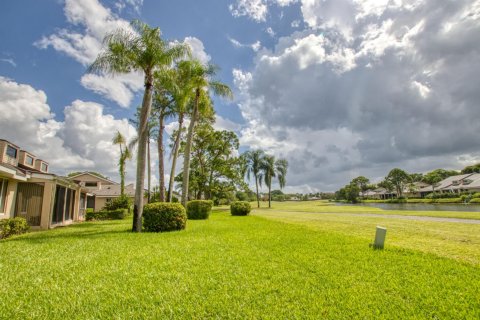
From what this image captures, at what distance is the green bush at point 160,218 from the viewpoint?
11.8 metres

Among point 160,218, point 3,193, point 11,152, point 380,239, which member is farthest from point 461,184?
point 11,152

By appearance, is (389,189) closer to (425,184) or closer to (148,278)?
(425,184)

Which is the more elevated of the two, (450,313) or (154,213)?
(154,213)

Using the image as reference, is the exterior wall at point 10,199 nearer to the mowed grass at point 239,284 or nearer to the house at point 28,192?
the house at point 28,192

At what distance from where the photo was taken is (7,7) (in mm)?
10523

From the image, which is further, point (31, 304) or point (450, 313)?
point (31, 304)

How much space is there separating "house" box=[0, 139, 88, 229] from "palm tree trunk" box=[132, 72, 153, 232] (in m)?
5.44

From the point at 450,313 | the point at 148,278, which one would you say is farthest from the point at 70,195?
the point at 450,313

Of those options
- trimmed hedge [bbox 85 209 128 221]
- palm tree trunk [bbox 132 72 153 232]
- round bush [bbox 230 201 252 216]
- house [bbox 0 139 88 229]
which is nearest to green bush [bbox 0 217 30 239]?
house [bbox 0 139 88 229]

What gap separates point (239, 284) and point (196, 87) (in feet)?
54.7

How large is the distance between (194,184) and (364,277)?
101ft

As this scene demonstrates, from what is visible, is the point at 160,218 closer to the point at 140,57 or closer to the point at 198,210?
the point at 198,210

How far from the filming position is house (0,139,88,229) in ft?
39.3

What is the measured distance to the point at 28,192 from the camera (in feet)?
44.5
